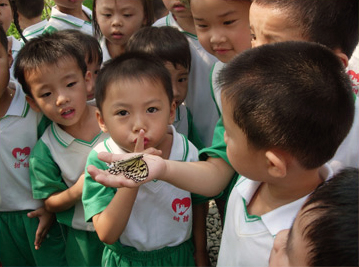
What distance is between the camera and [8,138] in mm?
2146

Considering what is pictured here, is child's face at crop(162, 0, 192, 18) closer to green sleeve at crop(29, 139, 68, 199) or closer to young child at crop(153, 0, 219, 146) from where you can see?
young child at crop(153, 0, 219, 146)

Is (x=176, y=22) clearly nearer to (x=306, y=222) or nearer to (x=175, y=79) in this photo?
(x=175, y=79)

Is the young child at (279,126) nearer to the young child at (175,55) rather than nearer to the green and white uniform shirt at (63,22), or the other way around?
the young child at (175,55)

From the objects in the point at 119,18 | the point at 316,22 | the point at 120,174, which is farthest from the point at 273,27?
the point at 119,18

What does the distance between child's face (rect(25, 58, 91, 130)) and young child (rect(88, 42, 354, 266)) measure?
769 mm

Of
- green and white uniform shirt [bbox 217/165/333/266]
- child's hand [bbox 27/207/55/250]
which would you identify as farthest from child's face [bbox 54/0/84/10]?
green and white uniform shirt [bbox 217/165/333/266]

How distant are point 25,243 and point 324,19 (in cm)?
195

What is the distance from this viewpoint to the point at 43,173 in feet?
6.70

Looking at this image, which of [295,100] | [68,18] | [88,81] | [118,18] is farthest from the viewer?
[68,18]

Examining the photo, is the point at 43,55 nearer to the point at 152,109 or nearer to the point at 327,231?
the point at 152,109

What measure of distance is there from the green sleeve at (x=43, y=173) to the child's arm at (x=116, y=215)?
0.52m

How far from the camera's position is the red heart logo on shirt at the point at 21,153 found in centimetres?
216

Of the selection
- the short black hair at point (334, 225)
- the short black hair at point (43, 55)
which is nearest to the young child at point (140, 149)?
the short black hair at point (43, 55)

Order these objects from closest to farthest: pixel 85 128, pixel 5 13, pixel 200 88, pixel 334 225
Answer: pixel 334 225
pixel 85 128
pixel 200 88
pixel 5 13
